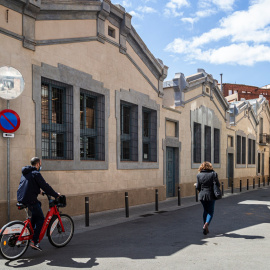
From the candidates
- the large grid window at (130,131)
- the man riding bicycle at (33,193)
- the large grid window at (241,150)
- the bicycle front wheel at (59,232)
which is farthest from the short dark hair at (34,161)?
the large grid window at (241,150)

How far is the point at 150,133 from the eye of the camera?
1599 centimetres

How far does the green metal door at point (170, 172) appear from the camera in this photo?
17.6 meters

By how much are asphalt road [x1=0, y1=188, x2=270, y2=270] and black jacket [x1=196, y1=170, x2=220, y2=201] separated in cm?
88

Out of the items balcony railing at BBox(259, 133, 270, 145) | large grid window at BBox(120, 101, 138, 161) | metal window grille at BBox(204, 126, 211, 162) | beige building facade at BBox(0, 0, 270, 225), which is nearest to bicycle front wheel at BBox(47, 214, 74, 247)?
beige building facade at BBox(0, 0, 270, 225)

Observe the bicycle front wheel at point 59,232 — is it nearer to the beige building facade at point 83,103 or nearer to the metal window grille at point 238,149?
the beige building facade at point 83,103

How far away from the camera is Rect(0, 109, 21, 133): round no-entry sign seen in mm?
8492

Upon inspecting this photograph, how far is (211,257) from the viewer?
5.87 meters

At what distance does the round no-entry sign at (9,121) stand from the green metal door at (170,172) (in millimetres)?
10109

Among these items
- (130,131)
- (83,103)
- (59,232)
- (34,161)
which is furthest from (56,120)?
(59,232)

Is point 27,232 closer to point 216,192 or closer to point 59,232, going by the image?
point 59,232

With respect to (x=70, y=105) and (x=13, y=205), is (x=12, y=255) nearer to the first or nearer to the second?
(x=13, y=205)

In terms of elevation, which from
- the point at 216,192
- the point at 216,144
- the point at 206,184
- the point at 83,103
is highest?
the point at 83,103

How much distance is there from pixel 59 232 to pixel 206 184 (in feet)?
11.8

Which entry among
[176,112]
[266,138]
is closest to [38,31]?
[176,112]
